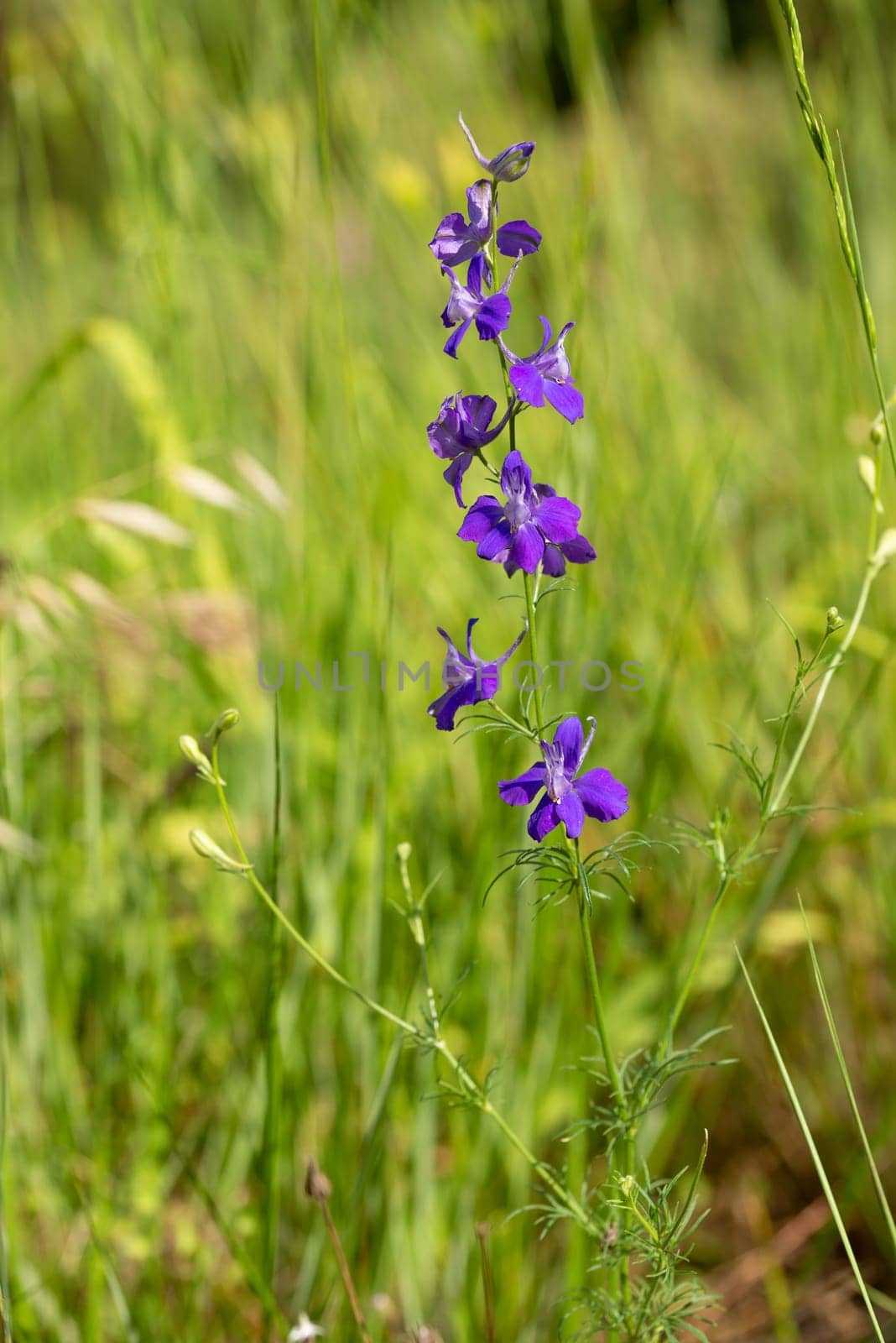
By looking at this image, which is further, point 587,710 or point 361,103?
point 361,103

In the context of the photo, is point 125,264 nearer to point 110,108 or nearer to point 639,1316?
point 110,108

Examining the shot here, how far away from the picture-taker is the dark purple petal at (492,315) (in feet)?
2.12

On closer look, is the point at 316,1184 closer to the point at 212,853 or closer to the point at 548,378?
the point at 212,853

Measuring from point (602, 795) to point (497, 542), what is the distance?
0.16 metres

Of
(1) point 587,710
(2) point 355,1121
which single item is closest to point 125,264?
(1) point 587,710

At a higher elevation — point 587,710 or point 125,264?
point 125,264

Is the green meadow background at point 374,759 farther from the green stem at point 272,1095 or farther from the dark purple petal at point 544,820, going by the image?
the dark purple petal at point 544,820

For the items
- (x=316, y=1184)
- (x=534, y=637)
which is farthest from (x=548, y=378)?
(x=316, y=1184)

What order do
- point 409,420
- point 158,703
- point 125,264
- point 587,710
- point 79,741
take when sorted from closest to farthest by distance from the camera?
1. point 587,710
2. point 158,703
3. point 79,741
4. point 125,264
5. point 409,420

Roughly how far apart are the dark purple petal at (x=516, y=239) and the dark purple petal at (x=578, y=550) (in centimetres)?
18

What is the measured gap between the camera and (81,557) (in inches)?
82.8

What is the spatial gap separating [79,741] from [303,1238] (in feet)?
2.93

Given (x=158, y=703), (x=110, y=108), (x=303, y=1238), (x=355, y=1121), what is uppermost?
(x=110, y=108)

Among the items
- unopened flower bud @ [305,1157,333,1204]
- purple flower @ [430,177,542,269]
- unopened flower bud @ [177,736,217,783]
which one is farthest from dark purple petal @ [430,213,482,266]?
unopened flower bud @ [305,1157,333,1204]
